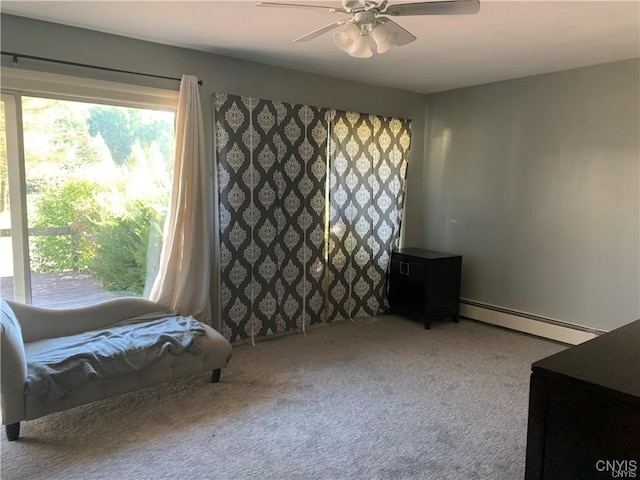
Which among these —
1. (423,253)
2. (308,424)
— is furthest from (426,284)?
(308,424)

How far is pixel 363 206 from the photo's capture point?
470 centimetres

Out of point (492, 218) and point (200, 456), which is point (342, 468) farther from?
point (492, 218)

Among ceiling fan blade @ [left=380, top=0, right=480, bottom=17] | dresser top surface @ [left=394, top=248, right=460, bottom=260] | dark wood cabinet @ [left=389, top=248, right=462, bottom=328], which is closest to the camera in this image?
ceiling fan blade @ [left=380, top=0, right=480, bottom=17]

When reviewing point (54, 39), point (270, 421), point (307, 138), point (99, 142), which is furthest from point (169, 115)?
point (270, 421)

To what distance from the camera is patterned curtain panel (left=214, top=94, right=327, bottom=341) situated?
379cm

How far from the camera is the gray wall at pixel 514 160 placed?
11.8ft

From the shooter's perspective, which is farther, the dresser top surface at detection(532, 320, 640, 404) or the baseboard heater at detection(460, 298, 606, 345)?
the baseboard heater at detection(460, 298, 606, 345)

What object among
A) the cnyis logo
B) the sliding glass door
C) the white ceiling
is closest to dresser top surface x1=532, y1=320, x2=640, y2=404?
the cnyis logo

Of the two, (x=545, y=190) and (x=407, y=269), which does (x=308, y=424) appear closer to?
(x=407, y=269)

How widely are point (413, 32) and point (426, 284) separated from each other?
2.36 metres

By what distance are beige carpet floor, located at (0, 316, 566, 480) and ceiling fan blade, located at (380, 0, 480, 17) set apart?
85.1 inches

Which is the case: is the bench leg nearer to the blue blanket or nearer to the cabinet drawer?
the blue blanket

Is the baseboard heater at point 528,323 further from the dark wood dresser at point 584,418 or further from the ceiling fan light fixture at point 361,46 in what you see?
the ceiling fan light fixture at point 361,46

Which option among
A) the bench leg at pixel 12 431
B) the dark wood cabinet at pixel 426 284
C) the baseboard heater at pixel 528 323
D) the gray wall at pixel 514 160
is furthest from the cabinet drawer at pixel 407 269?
the bench leg at pixel 12 431
